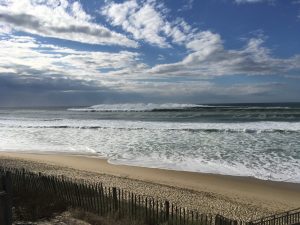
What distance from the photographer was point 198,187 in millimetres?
13828

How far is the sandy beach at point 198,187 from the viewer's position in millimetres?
11289

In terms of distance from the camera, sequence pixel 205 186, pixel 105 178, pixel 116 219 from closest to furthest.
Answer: pixel 116 219 → pixel 205 186 → pixel 105 178

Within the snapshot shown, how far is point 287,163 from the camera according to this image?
56.5ft

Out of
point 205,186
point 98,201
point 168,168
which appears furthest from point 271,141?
point 98,201

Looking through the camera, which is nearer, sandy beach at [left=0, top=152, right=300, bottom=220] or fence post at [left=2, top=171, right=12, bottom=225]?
fence post at [left=2, top=171, right=12, bottom=225]

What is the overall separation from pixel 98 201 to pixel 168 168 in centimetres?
840

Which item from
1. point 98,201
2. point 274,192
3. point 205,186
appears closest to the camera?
point 98,201

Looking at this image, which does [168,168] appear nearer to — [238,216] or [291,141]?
[238,216]

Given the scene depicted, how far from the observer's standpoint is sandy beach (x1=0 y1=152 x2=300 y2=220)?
1129cm

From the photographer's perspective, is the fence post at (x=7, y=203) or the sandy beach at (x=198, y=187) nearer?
the fence post at (x=7, y=203)

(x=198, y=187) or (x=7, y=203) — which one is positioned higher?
(x=7, y=203)

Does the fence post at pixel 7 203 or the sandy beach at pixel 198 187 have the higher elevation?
the fence post at pixel 7 203

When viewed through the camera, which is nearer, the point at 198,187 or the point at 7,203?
the point at 7,203

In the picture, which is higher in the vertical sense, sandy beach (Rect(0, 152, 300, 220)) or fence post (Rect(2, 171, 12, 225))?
fence post (Rect(2, 171, 12, 225))
